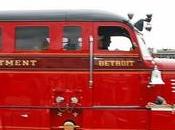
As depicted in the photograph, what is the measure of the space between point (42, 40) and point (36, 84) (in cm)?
83

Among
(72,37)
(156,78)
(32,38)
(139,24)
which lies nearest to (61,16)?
(72,37)

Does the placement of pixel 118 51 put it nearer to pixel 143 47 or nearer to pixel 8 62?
pixel 143 47

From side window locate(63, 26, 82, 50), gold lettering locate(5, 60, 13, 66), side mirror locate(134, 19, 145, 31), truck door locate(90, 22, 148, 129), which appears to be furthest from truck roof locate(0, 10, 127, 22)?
gold lettering locate(5, 60, 13, 66)

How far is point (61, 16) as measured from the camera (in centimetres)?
880

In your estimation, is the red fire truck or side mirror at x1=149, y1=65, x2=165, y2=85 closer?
side mirror at x1=149, y1=65, x2=165, y2=85

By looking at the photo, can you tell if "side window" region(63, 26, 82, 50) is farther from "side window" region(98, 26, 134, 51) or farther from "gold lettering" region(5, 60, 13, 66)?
"gold lettering" region(5, 60, 13, 66)

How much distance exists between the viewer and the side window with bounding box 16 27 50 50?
8812 mm

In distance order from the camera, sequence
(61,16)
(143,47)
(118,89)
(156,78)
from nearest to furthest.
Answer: (156,78) < (118,89) < (61,16) < (143,47)

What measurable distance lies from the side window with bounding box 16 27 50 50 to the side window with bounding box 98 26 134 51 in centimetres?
101

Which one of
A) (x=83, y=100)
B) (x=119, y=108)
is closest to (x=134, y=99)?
(x=119, y=108)

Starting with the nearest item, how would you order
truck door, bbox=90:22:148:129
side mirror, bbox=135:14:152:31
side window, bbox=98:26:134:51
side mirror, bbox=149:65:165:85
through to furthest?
side mirror, bbox=149:65:165:85 < truck door, bbox=90:22:148:129 < side window, bbox=98:26:134:51 < side mirror, bbox=135:14:152:31

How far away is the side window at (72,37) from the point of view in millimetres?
8742

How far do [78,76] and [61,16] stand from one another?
3.84 ft

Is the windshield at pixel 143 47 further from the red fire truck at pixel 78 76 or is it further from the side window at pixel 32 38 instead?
the side window at pixel 32 38
